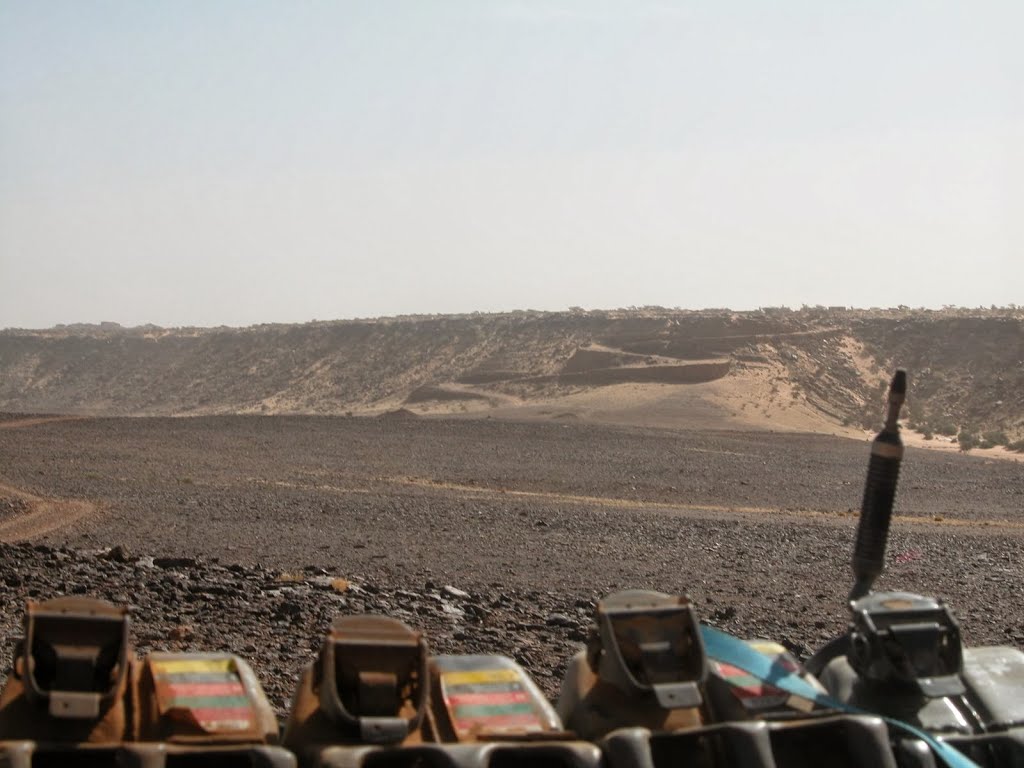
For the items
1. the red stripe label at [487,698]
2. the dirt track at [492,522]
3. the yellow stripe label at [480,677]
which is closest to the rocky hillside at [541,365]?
the dirt track at [492,522]

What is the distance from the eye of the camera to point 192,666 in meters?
4.59

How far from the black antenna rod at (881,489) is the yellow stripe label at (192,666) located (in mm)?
2417

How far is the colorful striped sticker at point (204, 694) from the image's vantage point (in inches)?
168

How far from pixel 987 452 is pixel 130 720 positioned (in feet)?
134

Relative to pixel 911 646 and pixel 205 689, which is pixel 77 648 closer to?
pixel 205 689

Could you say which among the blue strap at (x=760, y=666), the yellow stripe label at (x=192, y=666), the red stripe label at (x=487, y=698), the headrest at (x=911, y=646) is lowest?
the red stripe label at (x=487, y=698)

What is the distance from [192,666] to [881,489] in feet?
8.50

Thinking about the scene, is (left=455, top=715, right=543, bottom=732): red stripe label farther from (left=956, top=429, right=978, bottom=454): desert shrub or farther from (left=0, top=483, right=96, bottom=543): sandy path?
(left=956, top=429, right=978, bottom=454): desert shrub

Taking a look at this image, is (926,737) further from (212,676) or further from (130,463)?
(130,463)

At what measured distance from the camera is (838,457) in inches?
1384

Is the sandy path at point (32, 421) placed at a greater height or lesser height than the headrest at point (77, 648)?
lesser

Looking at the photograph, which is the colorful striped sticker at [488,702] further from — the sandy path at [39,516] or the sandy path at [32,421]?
the sandy path at [32,421]

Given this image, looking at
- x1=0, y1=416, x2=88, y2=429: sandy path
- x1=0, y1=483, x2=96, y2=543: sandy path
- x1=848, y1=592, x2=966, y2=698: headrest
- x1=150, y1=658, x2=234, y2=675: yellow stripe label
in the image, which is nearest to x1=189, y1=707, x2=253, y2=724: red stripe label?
x1=150, y1=658, x2=234, y2=675: yellow stripe label

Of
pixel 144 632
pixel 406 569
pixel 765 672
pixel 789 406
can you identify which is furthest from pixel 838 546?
pixel 789 406
